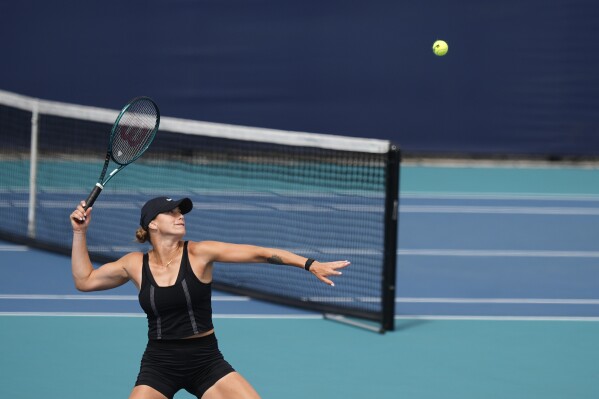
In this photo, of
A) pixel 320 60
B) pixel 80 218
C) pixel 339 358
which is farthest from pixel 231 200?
pixel 80 218

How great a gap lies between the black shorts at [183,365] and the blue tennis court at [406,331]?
1326mm

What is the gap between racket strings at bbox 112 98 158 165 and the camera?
5.75m

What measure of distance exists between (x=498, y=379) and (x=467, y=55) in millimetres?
10011

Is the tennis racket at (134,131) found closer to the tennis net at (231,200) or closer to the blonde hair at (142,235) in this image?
the blonde hair at (142,235)

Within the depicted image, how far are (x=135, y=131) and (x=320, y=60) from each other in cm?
1066

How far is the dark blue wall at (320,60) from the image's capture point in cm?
1625

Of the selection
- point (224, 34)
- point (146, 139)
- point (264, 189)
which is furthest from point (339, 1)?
point (146, 139)

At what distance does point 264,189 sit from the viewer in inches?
525

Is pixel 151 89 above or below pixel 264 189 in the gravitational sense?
above

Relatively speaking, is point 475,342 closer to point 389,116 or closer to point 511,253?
point 511,253

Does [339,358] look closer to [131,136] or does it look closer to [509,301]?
[509,301]

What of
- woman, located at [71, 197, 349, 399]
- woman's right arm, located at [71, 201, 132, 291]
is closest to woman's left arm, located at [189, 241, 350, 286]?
woman, located at [71, 197, 349, 399]

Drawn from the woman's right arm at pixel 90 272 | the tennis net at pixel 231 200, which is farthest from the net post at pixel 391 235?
the woman's right arm at pixel 90 272

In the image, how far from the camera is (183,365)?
5297 millimetres
